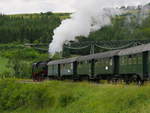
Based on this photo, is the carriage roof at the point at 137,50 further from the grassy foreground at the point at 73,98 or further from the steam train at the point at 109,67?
the grassy foreground at the point at 73,98

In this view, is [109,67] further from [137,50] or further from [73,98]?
[73,98]

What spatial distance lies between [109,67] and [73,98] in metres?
8.39

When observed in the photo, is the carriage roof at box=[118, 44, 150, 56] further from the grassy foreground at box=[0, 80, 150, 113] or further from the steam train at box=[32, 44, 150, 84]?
the grassy foreground at box=[0, 80, 150, 113]

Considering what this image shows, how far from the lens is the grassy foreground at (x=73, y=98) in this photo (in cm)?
2261

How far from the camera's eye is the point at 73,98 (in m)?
30.9

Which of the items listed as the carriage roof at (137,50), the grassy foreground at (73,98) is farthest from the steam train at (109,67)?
the grassy foreground at (73,98)

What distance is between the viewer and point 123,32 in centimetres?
9275

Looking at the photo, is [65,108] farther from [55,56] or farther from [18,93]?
[55,56]

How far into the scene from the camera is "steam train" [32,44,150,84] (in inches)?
1202

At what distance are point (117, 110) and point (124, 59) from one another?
41.5ft

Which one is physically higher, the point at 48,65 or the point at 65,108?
the point at 48,65

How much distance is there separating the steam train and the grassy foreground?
116 inches

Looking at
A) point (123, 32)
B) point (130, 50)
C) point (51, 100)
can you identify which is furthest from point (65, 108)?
point (123, 32)

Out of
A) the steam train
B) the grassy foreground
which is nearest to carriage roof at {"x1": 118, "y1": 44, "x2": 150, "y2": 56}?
the steam train
